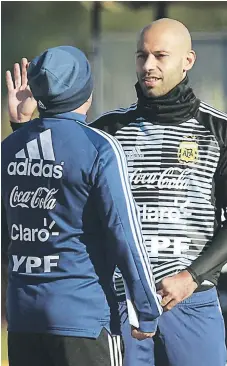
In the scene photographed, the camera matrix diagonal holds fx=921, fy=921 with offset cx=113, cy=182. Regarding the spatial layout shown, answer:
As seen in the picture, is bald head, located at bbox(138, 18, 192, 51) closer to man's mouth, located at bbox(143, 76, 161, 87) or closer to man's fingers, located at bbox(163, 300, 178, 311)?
man's mouth, located at bbox(143, 76, 161, 87)

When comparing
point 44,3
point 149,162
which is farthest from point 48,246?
point 44,3

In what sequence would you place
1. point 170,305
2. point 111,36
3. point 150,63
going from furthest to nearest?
point 111,36 → point 150,63 → point 170,305

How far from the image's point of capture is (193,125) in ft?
10.00

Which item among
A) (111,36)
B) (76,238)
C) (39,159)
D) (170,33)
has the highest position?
(111,36)

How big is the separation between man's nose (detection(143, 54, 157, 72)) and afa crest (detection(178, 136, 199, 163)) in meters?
0.26

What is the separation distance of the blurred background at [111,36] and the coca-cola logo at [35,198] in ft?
6.41

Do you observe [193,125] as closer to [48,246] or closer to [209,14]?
[48,246]

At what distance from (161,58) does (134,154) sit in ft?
Result: 1.07

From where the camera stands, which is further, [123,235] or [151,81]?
[151,81]

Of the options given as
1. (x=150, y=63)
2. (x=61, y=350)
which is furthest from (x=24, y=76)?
(x=61, y=350)

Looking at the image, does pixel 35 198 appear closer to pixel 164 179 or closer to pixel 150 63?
pixel 164 179

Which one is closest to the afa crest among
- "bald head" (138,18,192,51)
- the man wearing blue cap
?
"bald head" (138,18,192,51)

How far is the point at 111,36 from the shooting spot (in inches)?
178

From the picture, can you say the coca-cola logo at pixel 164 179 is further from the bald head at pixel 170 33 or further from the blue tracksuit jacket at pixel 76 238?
the blue tracksuit jacket at pixel 76 238
